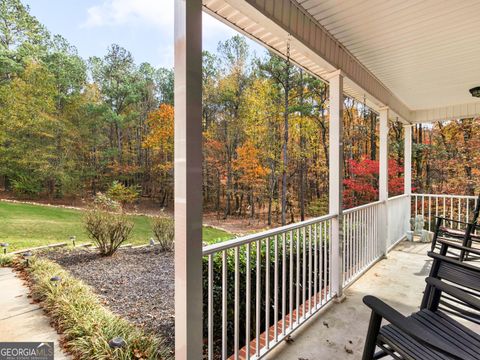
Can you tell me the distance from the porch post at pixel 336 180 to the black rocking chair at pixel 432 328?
4.02ft

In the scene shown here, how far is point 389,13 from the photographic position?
2197mm

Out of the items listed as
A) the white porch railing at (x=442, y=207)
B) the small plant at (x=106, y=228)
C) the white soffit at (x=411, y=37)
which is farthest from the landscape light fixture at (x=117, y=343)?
the white porch railing at (x=442, y=207)

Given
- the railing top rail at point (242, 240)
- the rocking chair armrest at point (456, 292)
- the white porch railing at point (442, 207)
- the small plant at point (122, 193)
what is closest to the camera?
the rocking chair armrest at point (456, 292)

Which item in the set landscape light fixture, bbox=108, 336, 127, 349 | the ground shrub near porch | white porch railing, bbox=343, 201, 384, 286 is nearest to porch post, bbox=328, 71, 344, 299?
white porch railing, bbox=343, 201, 384, 286

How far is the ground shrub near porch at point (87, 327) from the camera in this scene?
2.38 meters

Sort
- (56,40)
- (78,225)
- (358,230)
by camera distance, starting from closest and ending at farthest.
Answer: (358,230)
(78,225)
(56,40)

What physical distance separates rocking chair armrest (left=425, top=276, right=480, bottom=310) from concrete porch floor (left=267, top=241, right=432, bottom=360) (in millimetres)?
875

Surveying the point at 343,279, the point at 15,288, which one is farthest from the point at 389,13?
the point at 15,288

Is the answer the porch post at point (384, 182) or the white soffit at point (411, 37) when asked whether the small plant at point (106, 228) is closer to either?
the porch post at point (384, 182)

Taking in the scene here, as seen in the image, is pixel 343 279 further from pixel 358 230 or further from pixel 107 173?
pixel 107 173

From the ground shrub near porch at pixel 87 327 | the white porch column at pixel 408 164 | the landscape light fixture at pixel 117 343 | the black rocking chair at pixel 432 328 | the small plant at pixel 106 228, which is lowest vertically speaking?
the ground shrub near porch at pixel 87 327

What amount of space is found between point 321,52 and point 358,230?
7.38 ft

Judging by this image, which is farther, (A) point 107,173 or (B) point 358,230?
(A) point 107,173

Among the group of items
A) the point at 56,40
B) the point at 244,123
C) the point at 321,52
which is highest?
the point at 56,40
